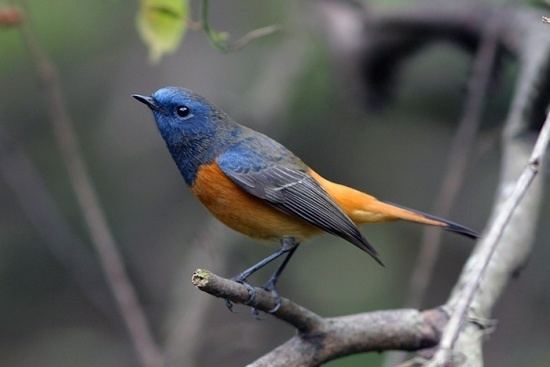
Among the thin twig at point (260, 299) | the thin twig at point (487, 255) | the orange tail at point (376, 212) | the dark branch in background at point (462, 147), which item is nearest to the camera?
the thin twig at point (487, 255)

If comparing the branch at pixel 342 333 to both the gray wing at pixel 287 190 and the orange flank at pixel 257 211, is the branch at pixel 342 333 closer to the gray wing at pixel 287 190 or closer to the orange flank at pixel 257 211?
the gray wing at pixel 287 190

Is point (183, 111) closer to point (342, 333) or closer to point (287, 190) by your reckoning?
point (287, 190)

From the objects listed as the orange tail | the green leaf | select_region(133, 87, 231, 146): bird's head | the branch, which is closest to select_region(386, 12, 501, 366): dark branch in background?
the orange tail

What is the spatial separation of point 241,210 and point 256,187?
13cm

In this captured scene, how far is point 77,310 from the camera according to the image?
7035 mm

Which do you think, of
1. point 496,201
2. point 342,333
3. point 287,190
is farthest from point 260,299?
point 496,201

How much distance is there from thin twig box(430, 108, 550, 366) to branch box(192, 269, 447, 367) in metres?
1.16

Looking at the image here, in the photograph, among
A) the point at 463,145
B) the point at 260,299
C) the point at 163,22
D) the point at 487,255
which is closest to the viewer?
the point at 487,255

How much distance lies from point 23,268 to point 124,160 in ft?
3.38

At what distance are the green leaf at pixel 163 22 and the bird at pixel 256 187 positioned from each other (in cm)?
27

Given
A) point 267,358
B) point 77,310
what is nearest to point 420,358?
point 267,358

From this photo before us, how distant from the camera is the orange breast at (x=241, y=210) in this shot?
14.2 feet

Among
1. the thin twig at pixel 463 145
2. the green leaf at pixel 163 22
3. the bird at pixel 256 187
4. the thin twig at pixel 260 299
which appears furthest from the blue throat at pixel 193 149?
the thin twig at pixel 463 145

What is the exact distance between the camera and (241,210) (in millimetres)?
4344
